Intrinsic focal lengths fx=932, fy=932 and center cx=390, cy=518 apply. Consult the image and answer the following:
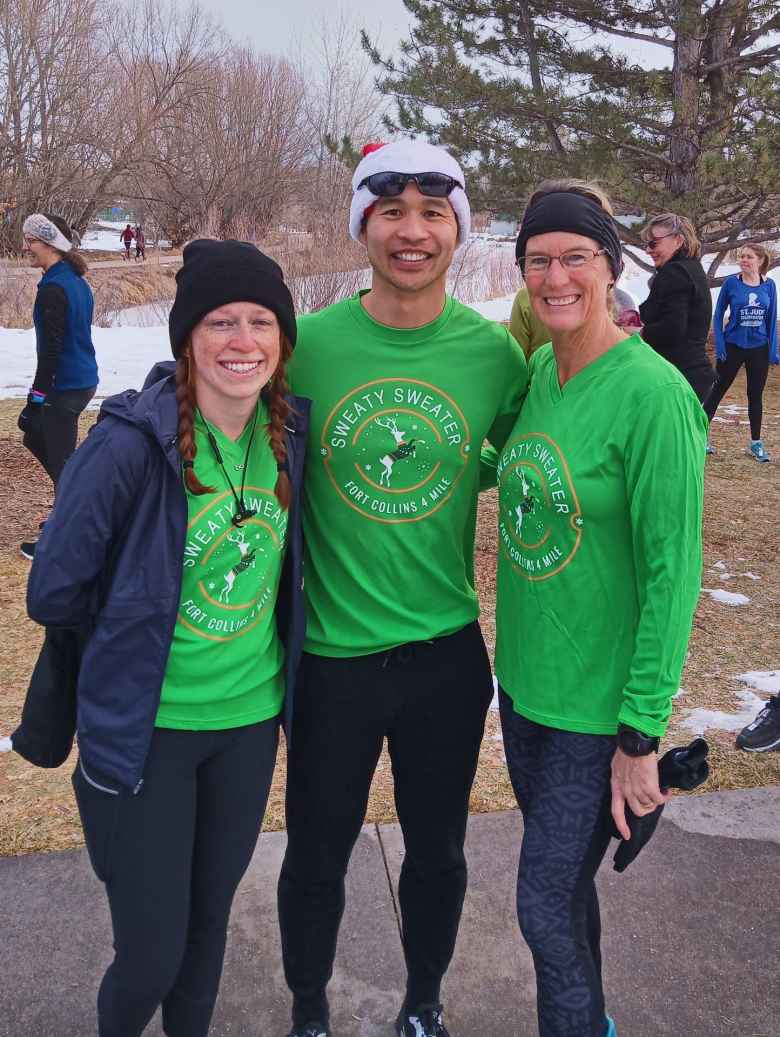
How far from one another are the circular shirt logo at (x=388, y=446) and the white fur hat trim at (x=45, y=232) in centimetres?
434

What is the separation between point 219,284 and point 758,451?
7.98 m

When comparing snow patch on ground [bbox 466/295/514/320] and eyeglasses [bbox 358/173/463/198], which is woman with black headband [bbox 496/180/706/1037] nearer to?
eyeglasses [bbox 358/173/463/198]

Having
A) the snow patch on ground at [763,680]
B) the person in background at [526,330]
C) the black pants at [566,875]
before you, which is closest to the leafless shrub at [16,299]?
the snow patch on ground at [763,680]

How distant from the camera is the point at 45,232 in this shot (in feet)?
18.4

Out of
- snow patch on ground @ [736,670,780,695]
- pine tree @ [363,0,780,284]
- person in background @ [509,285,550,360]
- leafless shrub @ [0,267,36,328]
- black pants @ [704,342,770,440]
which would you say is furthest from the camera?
leafless shrub @ [0,267,36,328]

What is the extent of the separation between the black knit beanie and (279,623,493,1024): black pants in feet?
2.54

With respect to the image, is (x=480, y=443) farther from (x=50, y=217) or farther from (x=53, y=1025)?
(x=50, y=217)

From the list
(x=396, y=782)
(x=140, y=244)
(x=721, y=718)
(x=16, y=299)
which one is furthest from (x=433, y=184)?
(x=140, y=244)

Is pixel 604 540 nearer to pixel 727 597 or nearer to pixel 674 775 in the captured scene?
pixel 674 775

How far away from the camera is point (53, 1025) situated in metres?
2.23

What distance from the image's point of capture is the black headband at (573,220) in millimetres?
1875

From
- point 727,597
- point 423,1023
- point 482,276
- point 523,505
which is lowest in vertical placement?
point 727,597

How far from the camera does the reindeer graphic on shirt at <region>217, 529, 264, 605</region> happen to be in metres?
1.84

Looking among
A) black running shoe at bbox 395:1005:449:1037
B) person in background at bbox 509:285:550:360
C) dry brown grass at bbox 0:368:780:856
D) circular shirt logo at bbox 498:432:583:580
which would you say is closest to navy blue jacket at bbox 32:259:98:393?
dry brown grass at bbox 0:368:780:856
